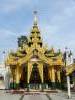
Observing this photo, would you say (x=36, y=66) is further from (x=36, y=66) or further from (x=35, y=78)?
(x=35, y=78)

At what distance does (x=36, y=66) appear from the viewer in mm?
46750

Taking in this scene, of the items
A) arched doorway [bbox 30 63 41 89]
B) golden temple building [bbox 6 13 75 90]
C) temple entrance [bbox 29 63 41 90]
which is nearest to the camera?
golden temple building [bbox 6 13 75 90]

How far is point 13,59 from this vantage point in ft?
151

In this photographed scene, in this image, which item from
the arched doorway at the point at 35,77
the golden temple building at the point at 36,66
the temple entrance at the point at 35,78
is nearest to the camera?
the golden temple building at the point at 36,66

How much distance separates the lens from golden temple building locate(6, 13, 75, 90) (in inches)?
1770

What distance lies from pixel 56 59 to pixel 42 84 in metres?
4.24

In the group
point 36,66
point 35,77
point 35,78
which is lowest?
point 35,78

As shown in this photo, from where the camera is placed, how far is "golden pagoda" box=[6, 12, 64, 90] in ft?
148

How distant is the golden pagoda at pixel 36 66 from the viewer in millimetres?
44969

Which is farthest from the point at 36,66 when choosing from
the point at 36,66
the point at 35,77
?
the point at 35,77

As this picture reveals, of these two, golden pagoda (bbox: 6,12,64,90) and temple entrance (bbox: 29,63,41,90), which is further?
temple entrance (bbox: 29,63,41,90)

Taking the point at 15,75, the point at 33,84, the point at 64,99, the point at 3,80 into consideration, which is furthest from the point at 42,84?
the point at 64,99

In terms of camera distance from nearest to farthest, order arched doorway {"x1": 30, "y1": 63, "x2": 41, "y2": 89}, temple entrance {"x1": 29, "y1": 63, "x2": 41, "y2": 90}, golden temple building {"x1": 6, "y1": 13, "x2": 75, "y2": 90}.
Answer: golden temple building {"x1": 6, "y1": 13, "x2": 75, "y2": 90} < temple entrance {"x1": 29, "y1": 63, "x2": 41, "y2": 90} < arched doorway {"x1": 30, "y1": 63, "x2": 41, "y2": 89}

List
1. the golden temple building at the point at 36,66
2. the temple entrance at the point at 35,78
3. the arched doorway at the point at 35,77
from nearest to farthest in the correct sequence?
1. the golden temple building at the point at 36,66
2. the temple entrance at the point at 35,78
3. the arched doorway at the point at 35,77
